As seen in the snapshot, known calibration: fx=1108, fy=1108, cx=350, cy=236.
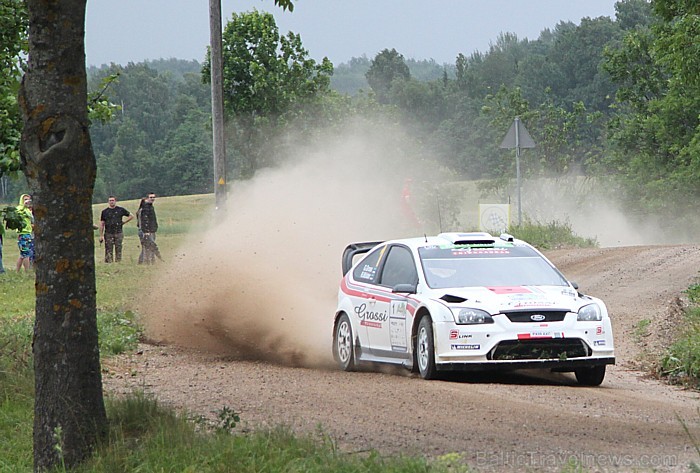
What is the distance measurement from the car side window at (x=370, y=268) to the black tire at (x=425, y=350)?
1608mm

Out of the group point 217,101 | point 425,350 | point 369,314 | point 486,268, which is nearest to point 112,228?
point 217,101

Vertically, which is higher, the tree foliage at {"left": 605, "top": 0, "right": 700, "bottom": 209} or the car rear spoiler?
the tree foliage at {"left": 605, "top": 0, "right": 700, "bottom": 209}

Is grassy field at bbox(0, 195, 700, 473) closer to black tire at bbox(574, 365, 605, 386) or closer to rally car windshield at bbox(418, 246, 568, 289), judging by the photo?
black tire at bbox(574, 365, 605, 386)

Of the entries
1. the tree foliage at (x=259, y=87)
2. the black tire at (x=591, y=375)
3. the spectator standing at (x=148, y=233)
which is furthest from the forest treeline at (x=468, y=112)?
the black tire at (x=591, y=375)

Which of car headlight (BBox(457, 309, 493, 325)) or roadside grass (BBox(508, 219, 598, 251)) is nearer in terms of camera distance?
car headlight (BBox(457, 309, 493, 325))

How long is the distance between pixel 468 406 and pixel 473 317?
2124 millimetres

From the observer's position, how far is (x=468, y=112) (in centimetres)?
10881

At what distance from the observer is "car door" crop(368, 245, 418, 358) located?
469 inches

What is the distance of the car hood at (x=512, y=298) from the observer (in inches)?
432

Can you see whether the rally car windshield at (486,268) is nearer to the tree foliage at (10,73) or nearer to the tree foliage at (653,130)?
the tree foliage at (10,73)

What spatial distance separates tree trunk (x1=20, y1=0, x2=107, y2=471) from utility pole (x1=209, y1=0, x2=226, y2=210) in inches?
565

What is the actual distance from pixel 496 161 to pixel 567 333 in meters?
72.3

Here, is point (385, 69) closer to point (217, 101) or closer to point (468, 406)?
point (217, 101)

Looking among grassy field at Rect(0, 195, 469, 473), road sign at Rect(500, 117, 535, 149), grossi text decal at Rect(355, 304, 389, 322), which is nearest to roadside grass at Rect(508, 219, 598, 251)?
road sign at Rect(500, 117, 535, 149)
